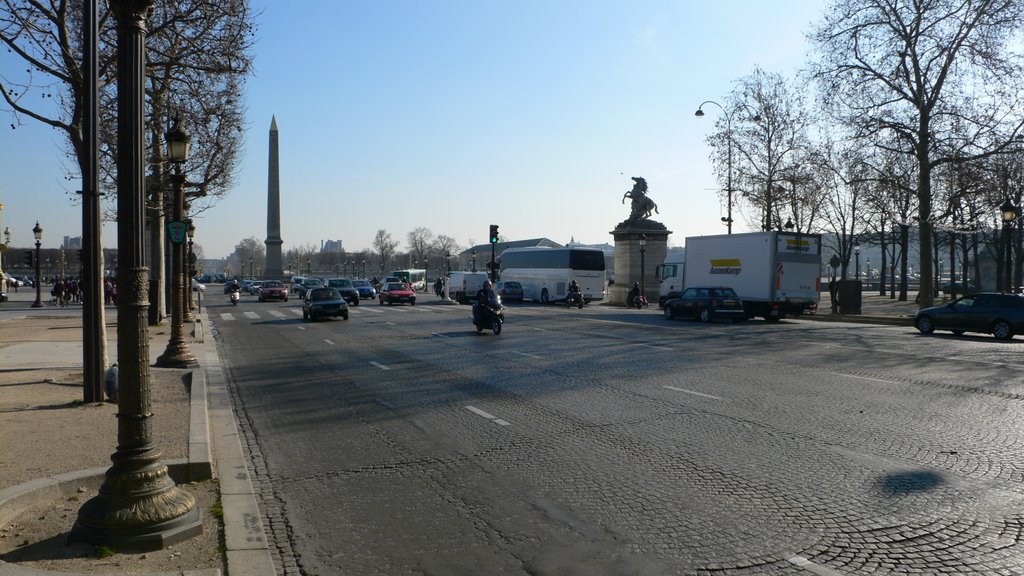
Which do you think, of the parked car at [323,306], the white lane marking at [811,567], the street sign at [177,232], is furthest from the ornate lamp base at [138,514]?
the parked car at [323,306]

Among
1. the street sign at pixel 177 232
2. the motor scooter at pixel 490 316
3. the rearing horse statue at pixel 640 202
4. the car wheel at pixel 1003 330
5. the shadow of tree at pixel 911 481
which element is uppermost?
the rearing horse statue at pixel 640 202

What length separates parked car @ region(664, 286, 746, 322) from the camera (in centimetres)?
3139

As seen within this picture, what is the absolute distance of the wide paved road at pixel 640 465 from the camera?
5258 mm

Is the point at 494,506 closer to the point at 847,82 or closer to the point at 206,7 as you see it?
the point at 206,7

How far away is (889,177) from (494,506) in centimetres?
3884

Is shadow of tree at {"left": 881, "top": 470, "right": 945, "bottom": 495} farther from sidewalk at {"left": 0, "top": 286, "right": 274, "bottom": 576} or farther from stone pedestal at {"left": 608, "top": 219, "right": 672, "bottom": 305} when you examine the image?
stone pedestal at {"left": 608, "top": 219, "right": 672, "bottom": 305}

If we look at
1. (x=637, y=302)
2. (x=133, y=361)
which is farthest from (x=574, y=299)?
(x=133, y=361)

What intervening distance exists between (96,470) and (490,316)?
17877mm

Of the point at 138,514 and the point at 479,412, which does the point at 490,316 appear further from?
the point at 138,514

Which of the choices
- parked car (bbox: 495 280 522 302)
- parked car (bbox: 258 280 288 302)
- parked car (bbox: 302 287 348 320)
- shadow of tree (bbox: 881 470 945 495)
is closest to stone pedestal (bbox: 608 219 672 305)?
parked car (bbox: 495 280 522 302)

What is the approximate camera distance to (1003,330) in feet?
77.0

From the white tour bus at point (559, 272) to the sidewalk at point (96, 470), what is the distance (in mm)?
38837

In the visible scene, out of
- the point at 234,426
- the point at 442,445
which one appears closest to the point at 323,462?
the point at 442,445

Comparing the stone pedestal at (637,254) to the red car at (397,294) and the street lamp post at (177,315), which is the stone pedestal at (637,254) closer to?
the red car at (397,294)
